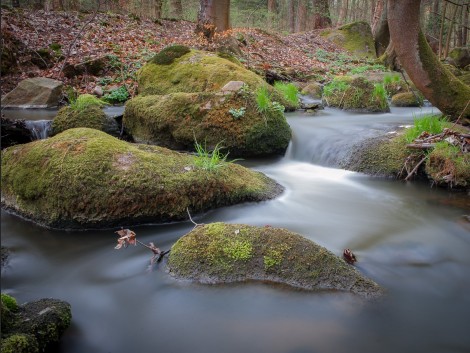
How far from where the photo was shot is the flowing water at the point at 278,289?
2537 mm

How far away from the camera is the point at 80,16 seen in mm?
14703

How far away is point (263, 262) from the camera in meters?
3.00

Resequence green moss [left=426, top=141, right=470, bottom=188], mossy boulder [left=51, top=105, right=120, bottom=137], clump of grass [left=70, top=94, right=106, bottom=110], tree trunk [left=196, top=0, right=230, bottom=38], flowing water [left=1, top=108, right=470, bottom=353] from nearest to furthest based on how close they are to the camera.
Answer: flowing water [left=1, top=108, right=470, bottom=353]
green moss [left=426, top=141, right=470, bottom=188]
mossy boulder [left=51, top=105, right=120, bottom=137]
clump of grass [left=70, top=94, right=106, bottom=110]
tree trunk [left=196, top=0, right=230, bottom=38]

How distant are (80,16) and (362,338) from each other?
1542 centimetres

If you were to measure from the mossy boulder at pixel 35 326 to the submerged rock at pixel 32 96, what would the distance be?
772cm

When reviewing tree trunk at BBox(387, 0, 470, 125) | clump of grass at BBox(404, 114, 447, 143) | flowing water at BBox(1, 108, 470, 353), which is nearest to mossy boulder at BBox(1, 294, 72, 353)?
flowing water at BBox(1, 108, 470, 353)

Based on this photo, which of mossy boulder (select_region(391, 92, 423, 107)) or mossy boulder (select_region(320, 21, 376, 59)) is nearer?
mossy boulder (select_region(391, 92, 423, 107))

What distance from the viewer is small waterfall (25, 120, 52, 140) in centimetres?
654

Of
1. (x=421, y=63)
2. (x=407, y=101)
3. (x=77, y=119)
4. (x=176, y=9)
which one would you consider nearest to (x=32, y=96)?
(x=77, y=119)

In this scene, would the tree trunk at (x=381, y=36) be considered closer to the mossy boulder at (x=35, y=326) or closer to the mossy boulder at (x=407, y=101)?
the mossy boulder at (x=407, y=101)

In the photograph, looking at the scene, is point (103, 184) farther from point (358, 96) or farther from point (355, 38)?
point (355, 38)

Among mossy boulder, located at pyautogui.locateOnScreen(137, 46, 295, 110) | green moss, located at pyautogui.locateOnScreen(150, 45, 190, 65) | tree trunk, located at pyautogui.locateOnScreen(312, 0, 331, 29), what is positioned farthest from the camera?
tree trunk, located at pyautogui.locateOnScreen(312, 0, 331, 29)

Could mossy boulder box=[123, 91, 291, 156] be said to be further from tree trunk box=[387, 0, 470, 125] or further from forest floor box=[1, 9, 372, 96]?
forest floor box=[1, 9, 372, 96]

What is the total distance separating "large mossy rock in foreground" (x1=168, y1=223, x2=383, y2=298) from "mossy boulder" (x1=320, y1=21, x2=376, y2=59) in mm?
18326
